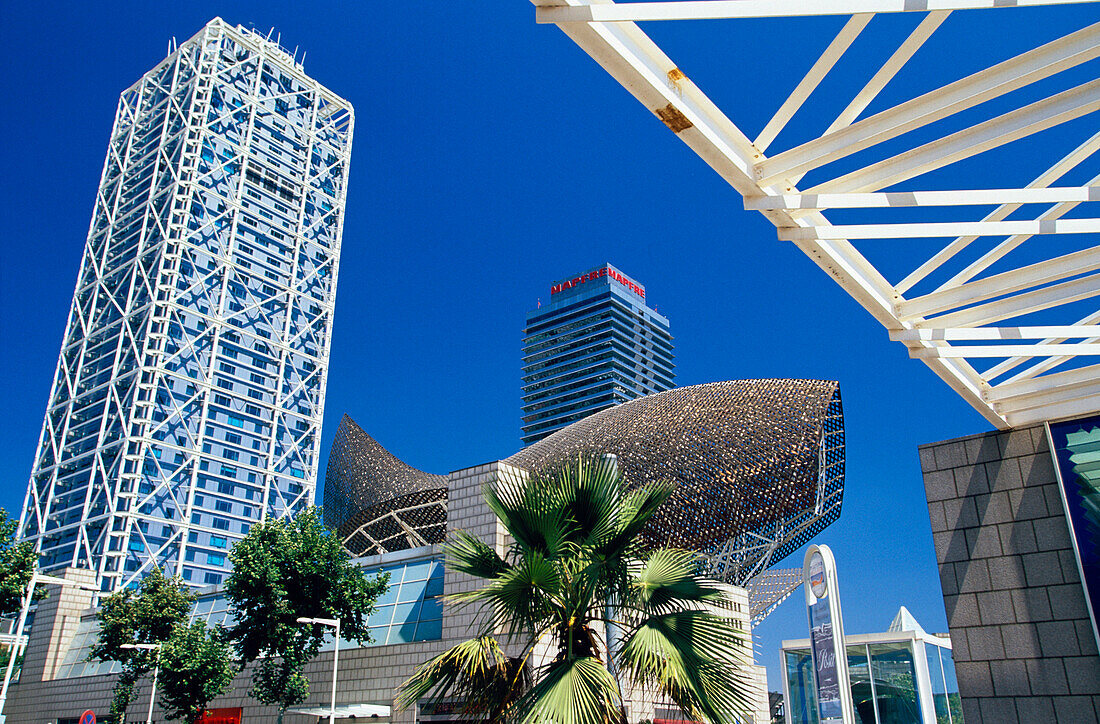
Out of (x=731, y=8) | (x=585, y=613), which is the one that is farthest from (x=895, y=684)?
(x=731, y=8)

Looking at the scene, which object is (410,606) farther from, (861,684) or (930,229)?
(930,229)

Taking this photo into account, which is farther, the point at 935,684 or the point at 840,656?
the point at 935,684

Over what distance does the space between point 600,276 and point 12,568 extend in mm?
137945

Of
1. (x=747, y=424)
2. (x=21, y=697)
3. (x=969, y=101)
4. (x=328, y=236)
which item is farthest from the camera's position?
(x=328, y=236)

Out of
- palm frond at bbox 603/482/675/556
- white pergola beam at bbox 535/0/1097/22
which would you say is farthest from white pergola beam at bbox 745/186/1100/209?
palm frond at bbox 603/482/675/556

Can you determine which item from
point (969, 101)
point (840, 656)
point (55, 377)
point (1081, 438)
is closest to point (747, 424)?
point (840, 656)

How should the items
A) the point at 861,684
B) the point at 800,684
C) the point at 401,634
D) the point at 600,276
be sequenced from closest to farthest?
the point at 401,634
the point at 861,684
the point at 800,684
the point at 600,276

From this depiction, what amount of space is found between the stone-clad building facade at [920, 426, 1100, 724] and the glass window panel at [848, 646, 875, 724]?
1337cm

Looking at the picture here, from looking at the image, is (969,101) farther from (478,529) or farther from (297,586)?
(297,586)

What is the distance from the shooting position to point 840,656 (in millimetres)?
12359

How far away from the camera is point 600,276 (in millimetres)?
157250

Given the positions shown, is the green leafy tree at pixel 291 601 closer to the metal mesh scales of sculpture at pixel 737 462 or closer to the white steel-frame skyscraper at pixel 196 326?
the metal mesh scales of sculpture at pixel 737 462

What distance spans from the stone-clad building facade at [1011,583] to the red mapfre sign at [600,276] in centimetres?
14853

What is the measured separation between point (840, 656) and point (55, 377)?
278 feet
